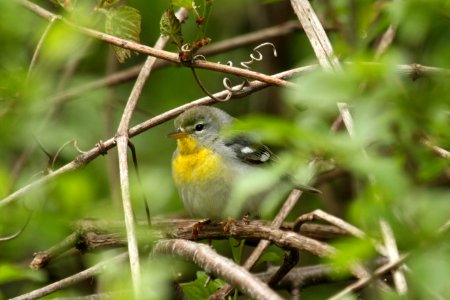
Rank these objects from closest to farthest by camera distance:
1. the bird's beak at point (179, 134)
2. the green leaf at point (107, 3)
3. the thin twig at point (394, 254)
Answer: the thin twig at point (394, 254)
the green leaf at point (107, 3)
the bird's beak at point (179, 134)

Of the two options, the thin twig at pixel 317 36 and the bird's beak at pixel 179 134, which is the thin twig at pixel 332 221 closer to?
the thin twig at pixel 317 36

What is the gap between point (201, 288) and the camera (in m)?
3.54

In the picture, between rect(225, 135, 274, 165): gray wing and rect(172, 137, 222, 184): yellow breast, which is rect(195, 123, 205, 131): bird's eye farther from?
rect(225, 135, 274, 165): gray wing

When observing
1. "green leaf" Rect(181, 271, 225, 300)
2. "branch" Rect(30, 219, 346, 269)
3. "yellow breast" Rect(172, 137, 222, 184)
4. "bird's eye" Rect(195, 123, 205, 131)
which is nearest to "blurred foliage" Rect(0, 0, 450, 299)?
"green leaf" Rect(181, 271, 225, 300)

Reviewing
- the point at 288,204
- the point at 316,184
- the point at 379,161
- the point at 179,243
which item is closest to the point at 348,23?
the point at 379,161

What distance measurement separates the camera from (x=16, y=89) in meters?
2.46

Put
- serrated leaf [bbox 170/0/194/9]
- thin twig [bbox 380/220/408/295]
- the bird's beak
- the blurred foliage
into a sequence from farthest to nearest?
the bird's beak, serrated leaf [bbox 170/0/194/9], thin twig [bbox 380/220/408/295], the blurred foliage

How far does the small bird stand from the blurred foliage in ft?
1.54

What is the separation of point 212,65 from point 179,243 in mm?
755

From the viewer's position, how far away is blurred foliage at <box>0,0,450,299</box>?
66.2 inches

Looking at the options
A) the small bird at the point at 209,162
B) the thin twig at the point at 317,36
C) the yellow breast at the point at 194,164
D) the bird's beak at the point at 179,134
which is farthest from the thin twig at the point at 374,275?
the bird's beak at the point at 179,134

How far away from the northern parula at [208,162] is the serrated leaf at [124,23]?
1.14 metres

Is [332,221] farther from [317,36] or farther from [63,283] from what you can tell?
[63,283]

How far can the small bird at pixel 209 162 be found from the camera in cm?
470
